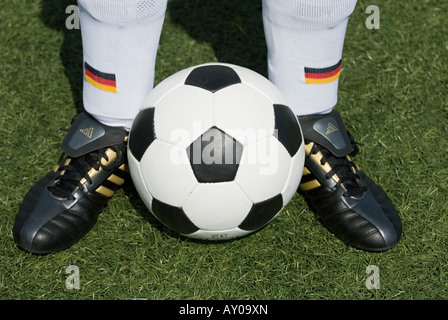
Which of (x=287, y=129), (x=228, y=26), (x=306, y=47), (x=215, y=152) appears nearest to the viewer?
(x=215, y=152)

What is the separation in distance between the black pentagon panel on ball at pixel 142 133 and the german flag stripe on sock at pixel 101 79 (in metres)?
0.20

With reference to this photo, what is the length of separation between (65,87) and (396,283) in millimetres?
2147

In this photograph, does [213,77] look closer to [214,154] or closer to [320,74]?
[214,154]

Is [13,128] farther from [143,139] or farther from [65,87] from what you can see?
[143,139]

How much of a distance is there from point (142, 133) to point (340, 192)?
38.5 inches

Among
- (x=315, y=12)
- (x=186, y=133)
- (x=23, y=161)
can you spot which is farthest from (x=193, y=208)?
(x=23, y=161)

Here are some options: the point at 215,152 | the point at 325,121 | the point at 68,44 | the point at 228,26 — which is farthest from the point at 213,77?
the point at 68,44

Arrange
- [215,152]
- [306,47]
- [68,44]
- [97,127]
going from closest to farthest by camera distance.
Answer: [215,152] → [306,47] → [97,127] → [68,44]

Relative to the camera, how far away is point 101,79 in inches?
95.4

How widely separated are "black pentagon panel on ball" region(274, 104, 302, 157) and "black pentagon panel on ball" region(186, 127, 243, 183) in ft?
0.64

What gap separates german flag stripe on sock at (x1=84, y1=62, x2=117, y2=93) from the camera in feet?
7.91

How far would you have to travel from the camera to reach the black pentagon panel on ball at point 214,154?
2123 mm

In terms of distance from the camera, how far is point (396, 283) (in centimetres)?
243

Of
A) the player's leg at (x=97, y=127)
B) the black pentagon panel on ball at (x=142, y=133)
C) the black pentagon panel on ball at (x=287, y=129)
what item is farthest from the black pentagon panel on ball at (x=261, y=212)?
the player's leg at (x=97, y=127)
